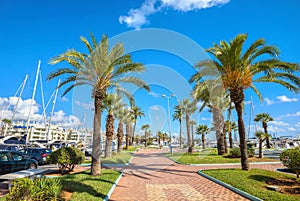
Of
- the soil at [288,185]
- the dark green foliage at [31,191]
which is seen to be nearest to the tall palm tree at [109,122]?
the dark green foliage at [31,191]

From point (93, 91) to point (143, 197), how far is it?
7216 mm

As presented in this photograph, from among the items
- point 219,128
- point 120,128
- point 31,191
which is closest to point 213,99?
point 219,128

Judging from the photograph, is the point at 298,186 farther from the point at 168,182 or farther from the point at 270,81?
the point at 270,81

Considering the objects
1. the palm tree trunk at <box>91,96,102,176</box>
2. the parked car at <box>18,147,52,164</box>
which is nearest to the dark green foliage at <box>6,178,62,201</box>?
the palm tree trunk at <box>91,96,102,176</box>

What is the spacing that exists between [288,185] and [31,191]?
9.77 meters

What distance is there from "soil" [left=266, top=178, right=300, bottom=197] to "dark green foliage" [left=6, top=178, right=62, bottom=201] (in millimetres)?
8165

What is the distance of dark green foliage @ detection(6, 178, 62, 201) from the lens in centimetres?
500

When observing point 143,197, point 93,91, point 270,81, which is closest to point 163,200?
point 143,197

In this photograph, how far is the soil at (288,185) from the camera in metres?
7.70

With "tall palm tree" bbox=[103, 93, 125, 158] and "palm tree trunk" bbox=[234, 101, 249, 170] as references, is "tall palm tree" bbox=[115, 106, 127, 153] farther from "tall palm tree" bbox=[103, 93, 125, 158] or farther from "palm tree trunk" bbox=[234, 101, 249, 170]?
"palm tree trunk" bbox=[234, 101, 249, 170]

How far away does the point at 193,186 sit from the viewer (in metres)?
9.29

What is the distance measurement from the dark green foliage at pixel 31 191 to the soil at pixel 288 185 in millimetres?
8165

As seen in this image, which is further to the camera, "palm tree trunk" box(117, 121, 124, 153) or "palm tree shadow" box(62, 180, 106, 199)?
"palm tree trunk" box(117, 121, 124, 153)

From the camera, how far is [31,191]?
207 inches
